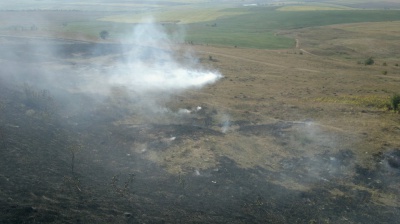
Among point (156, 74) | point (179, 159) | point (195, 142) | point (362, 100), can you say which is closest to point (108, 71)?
point (156, 74)

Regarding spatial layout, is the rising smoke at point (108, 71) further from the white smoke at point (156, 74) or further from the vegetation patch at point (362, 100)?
the vegetation patch at point (362, 100)

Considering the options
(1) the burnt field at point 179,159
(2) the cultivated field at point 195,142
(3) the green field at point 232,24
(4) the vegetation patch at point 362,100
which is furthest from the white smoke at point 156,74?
(3) the green field at point 232,24

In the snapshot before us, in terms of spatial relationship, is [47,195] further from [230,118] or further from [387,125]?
[387,125]

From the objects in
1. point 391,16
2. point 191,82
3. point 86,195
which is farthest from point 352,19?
point 86,195

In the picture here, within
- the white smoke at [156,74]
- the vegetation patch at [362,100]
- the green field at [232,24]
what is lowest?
the vegetation patch at [362,100]

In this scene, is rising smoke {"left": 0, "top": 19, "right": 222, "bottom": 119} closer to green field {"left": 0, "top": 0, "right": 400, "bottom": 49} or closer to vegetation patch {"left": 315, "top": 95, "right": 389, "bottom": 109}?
vegetation patch {"left": 315, "top": 95, "right": 389, "bottom": 109}

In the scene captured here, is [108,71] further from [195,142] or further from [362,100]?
[362,100]

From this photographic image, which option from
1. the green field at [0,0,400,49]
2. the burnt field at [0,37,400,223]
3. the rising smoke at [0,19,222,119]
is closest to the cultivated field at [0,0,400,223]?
the burnt field at [0,37,400,223]
